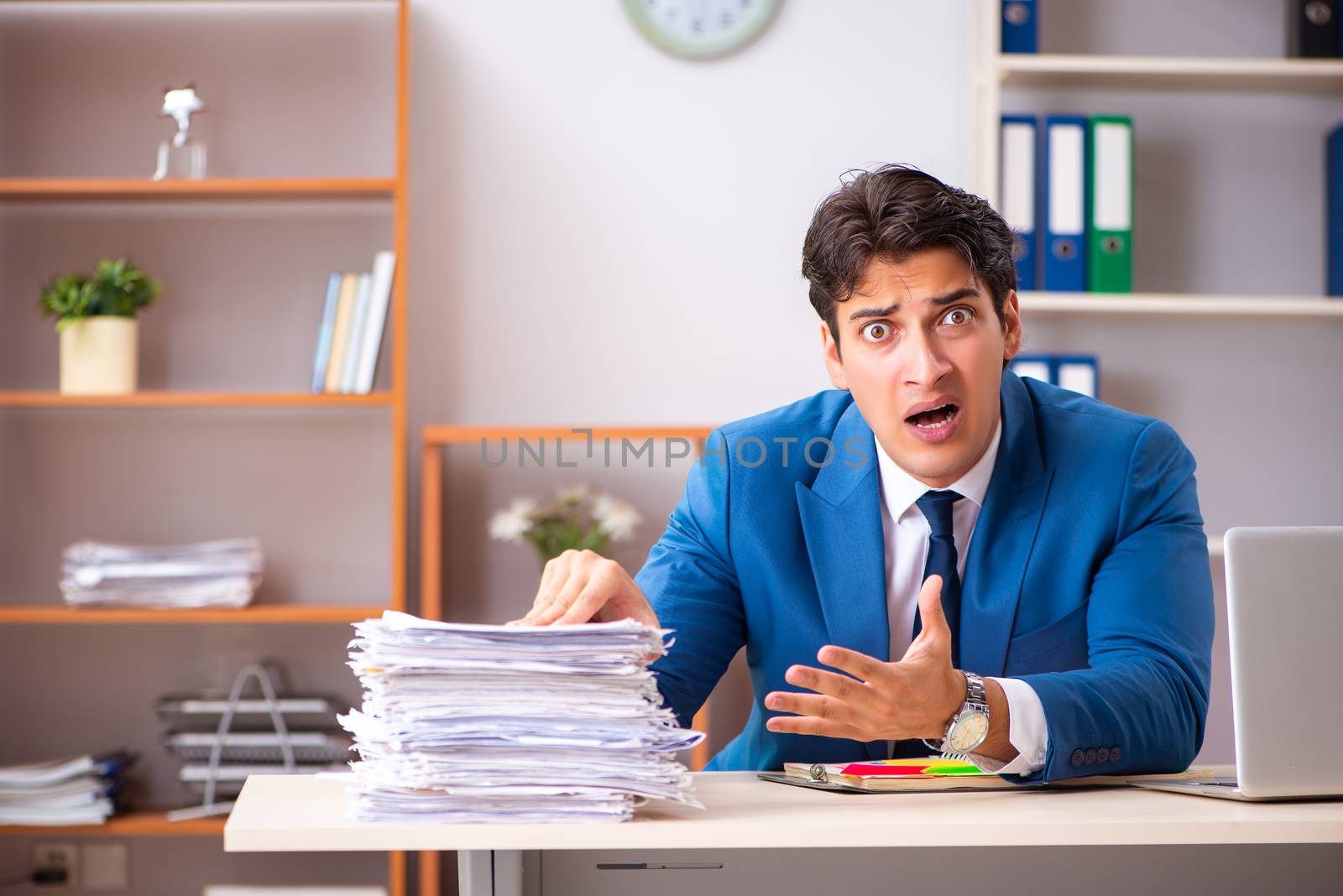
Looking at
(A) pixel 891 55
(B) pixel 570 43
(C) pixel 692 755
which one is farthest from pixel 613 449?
(A) pixel 891 55

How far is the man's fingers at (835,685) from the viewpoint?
3.04ft

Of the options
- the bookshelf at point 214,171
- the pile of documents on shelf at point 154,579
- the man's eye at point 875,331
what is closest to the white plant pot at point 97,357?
the bookshelf at point 214,171

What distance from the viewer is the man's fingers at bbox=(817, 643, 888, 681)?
92 centimetres

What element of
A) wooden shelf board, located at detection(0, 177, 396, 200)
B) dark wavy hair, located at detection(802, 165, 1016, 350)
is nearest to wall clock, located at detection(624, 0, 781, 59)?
wooden shelf board, located at detection(0, 177, 396, 200)

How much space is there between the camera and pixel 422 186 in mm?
2828

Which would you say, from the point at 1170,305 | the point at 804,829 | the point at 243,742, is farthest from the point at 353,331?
the point at 804,829

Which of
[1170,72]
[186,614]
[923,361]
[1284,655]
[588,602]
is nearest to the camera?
[1284,655]

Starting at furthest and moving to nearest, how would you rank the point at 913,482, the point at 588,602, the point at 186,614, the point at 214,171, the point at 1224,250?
the point at 1224,250 < the point at 214,171 < the point at 186,614 < the point at 913,482 < the point at 588,602

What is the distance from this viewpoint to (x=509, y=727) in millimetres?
904

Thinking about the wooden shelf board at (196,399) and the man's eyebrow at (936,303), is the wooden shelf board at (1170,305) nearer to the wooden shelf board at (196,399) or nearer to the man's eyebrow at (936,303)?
the man's eyebrow at (936,303)

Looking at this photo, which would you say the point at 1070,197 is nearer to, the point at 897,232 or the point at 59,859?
the point at 897,232

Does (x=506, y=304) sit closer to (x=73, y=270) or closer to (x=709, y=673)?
(x=73, y=270)

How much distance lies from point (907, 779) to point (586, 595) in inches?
12.6

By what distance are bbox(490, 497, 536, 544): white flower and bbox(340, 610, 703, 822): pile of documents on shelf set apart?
1.63 meters
